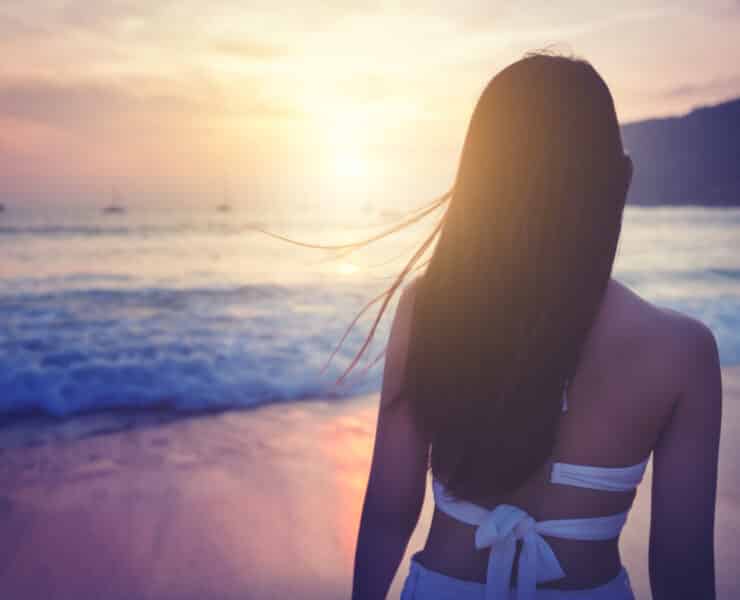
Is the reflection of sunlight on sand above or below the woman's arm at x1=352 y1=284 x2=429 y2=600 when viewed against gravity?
below

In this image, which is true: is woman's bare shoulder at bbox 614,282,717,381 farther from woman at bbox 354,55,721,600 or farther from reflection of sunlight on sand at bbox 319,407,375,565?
reflection of sunlight on sand at bbox 319,407,375,565

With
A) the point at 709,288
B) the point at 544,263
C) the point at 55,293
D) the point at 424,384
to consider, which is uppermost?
the point at 544,263

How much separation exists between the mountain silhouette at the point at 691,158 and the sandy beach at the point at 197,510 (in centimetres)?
5006

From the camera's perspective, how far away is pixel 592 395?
1184mm

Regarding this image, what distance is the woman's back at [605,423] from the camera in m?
1.13

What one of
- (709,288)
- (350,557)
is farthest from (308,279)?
(350,557)

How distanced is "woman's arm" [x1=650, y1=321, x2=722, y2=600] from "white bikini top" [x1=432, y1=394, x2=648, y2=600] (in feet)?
0.21

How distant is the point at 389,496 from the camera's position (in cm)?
139

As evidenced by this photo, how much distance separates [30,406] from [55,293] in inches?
274

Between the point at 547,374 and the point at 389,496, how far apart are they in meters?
0.47

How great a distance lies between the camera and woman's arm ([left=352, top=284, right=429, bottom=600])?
1379 millimetres

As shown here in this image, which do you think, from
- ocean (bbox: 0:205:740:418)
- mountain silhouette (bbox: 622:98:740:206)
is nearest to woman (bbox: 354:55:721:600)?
ocean (bbox: 0:205:740:418)

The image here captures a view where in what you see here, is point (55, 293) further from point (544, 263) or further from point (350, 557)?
point (544, 263)

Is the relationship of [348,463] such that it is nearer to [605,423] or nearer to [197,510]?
[197,510]
